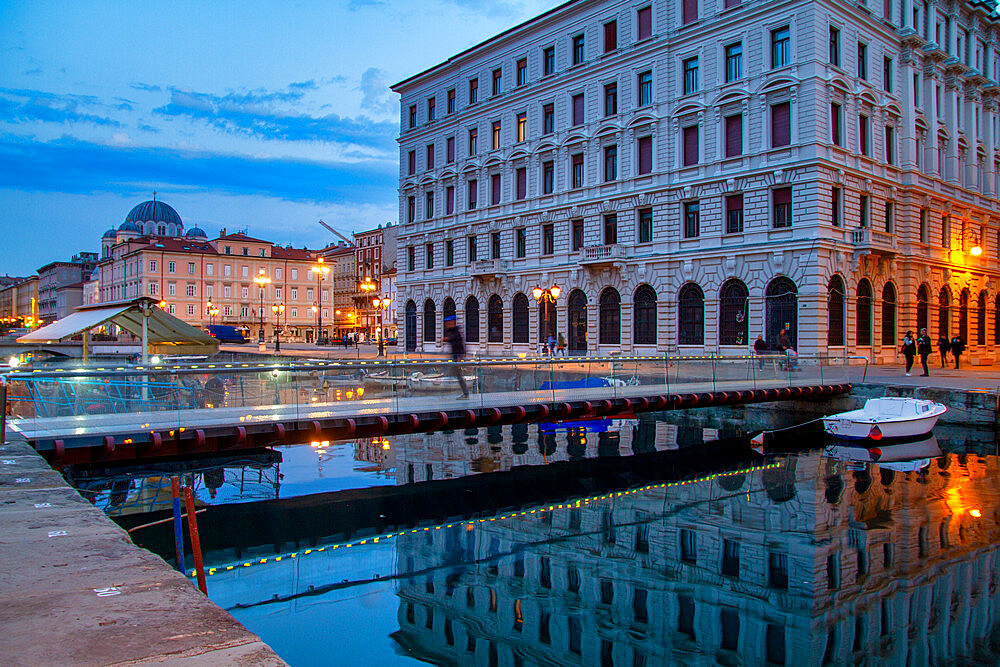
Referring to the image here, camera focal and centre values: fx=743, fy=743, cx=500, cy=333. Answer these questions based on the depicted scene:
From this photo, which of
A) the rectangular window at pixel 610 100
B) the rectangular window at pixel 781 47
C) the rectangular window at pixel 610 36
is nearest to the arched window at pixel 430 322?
the rectangular window at pixel 610 100

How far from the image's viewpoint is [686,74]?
3831 centimetres

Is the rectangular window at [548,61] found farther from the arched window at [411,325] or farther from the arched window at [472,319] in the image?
the arched window at [411,325]

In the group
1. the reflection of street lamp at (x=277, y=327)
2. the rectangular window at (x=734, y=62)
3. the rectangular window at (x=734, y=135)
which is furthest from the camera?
the reflection of street lamp at (x=277, y=327)

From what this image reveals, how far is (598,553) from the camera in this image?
41.7 feet

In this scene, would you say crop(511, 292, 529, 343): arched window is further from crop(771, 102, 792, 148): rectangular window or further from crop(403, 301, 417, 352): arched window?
crop(771, 102, 792, 148): rectangular window

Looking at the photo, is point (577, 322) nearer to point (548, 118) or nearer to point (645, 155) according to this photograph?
point (645, 155)

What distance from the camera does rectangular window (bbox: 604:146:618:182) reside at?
41.4 meters

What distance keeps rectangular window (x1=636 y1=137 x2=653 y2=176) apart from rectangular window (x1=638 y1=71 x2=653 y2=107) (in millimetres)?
1946

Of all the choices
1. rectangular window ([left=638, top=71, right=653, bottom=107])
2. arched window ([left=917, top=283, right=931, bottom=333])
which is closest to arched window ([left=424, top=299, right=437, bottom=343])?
rectangular window ([left=638, top=71, right=653, bottom=107])

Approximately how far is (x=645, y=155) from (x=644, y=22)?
7221 mm

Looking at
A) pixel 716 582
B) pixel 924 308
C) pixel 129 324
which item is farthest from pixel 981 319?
pixel 129 324

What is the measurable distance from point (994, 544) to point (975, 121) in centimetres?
3939

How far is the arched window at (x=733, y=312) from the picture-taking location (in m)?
35.9

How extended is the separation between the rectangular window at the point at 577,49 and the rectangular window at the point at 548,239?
31.8 ft
